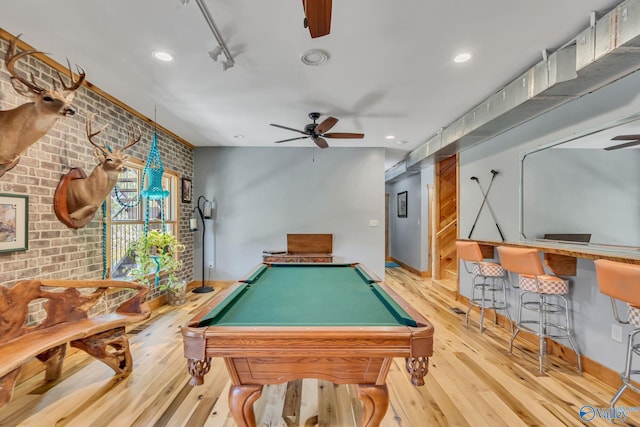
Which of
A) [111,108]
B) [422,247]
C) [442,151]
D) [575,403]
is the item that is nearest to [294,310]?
[575,403]

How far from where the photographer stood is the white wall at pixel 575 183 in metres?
2.24

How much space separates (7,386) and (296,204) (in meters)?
4.15

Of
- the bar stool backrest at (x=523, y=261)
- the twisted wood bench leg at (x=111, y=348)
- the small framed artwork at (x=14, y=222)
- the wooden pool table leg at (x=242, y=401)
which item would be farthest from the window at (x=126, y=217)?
the bar stool backrest at (x=523, y=261)

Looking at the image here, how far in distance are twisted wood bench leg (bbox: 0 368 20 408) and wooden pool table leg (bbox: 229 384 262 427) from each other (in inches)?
49.3

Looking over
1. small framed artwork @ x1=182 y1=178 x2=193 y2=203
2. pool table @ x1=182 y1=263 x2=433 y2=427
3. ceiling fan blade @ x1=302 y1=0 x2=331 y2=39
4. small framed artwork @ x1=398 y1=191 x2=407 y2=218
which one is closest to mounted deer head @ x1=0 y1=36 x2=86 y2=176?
ceiling fan blade @ x1=302 y1=0 x2=331 y2=39

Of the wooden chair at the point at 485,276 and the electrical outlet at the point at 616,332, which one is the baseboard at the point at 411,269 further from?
the electrical outlet at the point at 616,332

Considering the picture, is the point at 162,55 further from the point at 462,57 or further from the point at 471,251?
the point at 471,251

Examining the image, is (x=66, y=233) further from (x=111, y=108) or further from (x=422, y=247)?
(x=422, y=247)

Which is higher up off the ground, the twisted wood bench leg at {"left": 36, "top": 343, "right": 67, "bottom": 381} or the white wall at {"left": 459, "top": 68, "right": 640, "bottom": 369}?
the white wall at {"left": 459, "top": 68, "right": 640, "bottom": 369}

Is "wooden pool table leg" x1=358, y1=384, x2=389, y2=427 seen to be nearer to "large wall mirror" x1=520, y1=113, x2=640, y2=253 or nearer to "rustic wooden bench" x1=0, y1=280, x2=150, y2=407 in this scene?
"rustic wooden bench" x1=0, y1=280, x2=150, y2=407

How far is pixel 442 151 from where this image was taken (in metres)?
4.42

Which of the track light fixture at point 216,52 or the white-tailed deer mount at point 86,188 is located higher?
the track light fixture at point 216,52

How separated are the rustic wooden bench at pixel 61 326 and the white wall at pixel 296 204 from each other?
2.88m

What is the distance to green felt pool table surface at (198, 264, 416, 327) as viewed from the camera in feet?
4.68
